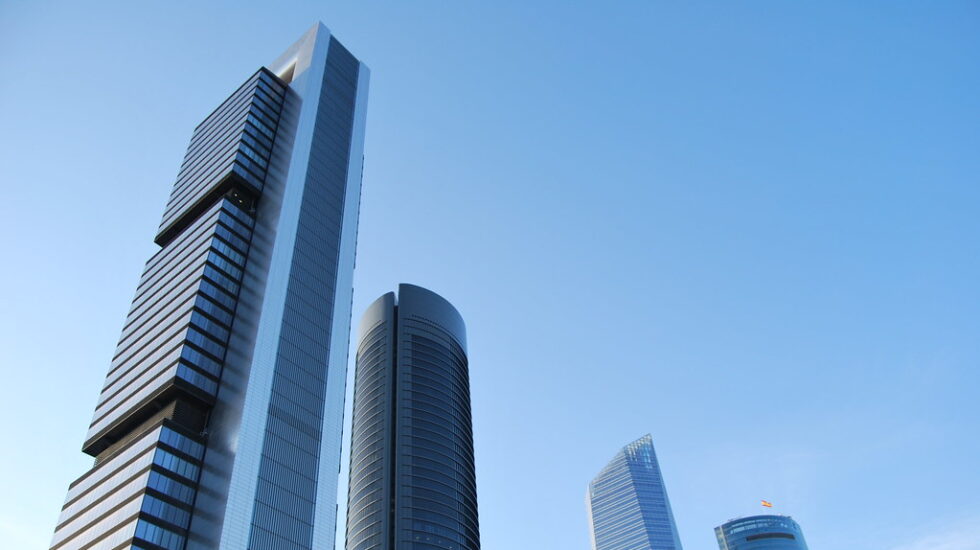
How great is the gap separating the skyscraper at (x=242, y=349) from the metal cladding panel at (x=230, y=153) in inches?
14.0

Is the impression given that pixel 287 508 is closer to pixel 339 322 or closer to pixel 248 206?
pixel 339 322

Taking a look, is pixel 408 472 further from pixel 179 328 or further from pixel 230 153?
pixel 230 153

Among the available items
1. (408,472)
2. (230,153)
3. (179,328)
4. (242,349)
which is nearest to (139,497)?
(242,349)

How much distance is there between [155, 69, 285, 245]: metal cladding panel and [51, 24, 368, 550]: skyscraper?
36cm

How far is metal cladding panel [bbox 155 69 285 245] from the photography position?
428ft

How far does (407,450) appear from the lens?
599 feet

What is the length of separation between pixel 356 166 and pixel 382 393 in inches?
3015

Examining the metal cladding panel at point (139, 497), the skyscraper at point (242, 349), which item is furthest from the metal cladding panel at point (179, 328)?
the metal cladding panel at point (139, 497)

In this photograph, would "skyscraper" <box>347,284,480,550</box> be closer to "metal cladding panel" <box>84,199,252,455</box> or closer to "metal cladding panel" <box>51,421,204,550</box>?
"metal cladding panel" <box>84,199,252,455</box>

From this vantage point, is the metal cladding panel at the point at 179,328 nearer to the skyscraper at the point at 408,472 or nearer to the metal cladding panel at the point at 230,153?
the metal cladding panel at the point at 230,153

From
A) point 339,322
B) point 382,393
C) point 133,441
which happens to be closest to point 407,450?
point 382,393

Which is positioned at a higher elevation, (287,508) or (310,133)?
(310,133)

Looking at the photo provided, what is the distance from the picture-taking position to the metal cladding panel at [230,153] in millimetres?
130375

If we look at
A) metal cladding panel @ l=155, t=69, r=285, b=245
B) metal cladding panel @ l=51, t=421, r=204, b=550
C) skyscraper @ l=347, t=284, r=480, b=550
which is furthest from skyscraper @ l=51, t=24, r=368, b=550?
skyscraper @ l=347, t=284, r=480, b=550
